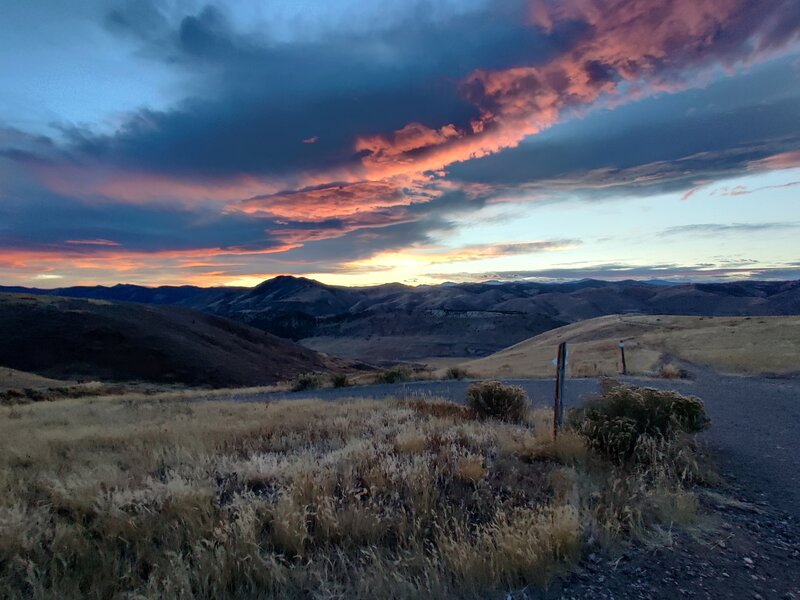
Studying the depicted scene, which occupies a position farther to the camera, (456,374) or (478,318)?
(478,318)

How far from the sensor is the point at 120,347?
2135 inches

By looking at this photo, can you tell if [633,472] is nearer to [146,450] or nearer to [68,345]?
[146,450]

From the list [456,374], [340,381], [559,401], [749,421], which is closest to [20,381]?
[340,381]

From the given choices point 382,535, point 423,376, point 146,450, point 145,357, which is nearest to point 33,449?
point 146,450

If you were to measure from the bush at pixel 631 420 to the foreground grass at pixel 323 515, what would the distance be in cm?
35

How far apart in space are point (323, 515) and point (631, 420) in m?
4.62

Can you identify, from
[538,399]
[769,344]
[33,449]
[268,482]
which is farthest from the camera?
[769,344]

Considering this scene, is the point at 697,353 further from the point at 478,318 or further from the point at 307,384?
the point at 478,318

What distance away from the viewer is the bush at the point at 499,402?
1012cm

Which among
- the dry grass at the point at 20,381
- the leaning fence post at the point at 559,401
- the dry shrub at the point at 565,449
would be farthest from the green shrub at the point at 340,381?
the dry grass at the point at 20,381

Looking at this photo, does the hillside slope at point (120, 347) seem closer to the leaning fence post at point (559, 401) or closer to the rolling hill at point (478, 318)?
the rolling hill at point (478, 318)

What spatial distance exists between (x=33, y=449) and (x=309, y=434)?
4.64 m

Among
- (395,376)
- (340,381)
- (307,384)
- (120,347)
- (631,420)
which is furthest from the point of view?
(120,347)

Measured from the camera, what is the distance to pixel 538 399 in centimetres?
1370
